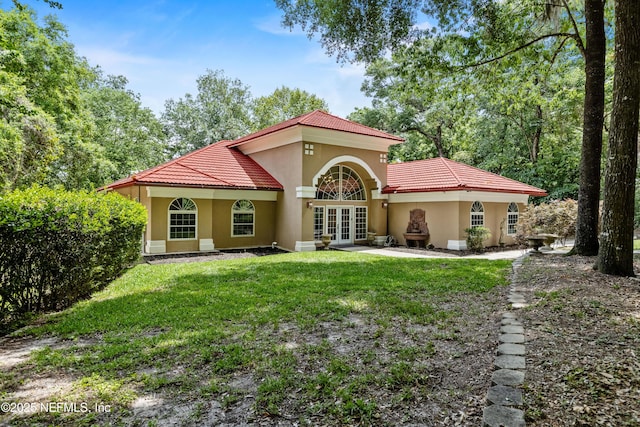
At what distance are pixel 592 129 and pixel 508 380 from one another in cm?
995

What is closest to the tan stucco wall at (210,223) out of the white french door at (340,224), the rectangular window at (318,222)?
the rectangular window at (318,222)

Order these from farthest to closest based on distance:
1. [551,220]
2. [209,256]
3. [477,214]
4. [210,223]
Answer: [477,214], [551,220], [210,223], [209,256]

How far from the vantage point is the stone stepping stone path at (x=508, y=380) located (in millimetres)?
2789


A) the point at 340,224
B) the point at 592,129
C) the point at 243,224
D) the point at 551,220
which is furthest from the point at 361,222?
the point at 592,129

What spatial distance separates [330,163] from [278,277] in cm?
908

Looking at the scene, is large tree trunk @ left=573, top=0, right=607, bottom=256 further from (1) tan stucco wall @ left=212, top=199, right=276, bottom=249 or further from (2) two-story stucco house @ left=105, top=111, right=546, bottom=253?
(1) tan stucco wall @ left=212, top=199, right=276, bottom=249

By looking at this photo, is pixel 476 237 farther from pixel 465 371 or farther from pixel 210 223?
pixel 465 371

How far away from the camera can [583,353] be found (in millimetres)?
3857

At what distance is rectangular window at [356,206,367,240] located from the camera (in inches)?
766

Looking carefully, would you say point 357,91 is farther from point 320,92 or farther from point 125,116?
point 125,116

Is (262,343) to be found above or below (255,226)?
below

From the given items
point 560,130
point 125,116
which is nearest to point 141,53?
point 125,116

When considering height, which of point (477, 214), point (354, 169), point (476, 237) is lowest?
point (476, 237)

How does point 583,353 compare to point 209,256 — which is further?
point 209,256
